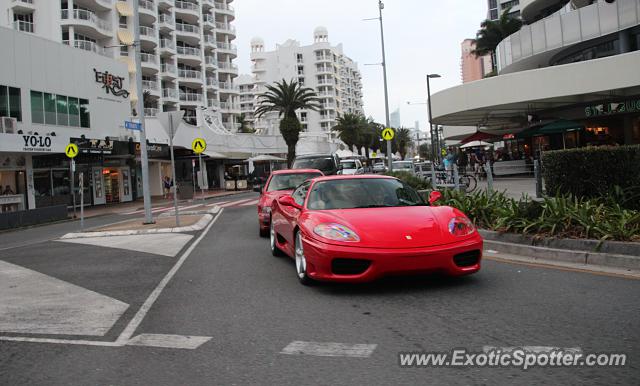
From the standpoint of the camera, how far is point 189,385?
334 cm

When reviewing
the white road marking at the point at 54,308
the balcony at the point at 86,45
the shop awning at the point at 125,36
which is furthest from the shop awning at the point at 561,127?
the shop awning at the point at 125,36

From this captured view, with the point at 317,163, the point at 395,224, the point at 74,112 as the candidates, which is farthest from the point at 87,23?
the point at 395,224

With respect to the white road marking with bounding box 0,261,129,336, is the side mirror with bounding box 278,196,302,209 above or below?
above

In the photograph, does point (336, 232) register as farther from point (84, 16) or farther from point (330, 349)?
point (84, 16)

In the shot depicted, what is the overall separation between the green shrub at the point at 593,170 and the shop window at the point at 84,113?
27.5 m

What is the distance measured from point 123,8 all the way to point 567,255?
5939 cm

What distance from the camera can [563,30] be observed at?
2630 cm

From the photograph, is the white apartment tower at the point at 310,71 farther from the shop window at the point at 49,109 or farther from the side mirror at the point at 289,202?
the side mirror at the point at 289,202

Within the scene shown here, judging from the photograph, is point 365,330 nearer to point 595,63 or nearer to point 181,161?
point 595,63

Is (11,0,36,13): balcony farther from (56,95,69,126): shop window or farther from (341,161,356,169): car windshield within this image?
(341,161,356,169): car windshield

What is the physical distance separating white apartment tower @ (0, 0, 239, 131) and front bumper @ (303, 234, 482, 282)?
53.3 metres

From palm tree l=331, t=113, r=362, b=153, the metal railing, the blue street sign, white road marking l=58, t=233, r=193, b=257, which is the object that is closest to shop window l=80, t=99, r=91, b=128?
the blue street sign

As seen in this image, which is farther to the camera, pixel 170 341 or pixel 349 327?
pixel 349 327

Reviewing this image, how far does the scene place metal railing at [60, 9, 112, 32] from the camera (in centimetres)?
5066
